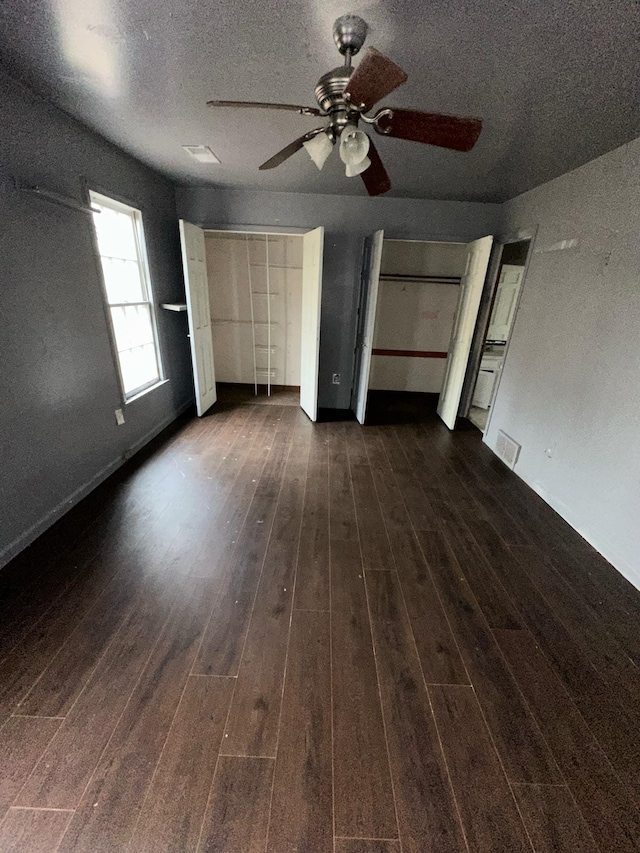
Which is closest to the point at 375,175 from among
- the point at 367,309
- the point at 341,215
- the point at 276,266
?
the point at 367,309

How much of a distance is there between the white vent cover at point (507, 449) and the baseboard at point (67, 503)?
3.50 meters

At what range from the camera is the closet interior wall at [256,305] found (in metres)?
4.65

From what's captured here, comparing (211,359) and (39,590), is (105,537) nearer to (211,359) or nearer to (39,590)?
(39,590)

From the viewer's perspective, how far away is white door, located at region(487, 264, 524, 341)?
15.0 ft

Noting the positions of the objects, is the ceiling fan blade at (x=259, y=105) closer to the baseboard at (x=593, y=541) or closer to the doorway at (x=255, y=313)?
the doorway at (x=255, y=313)

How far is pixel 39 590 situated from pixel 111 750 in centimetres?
98

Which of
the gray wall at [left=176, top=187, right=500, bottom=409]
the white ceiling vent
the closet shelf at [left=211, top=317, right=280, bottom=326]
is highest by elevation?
the white ceiling vent

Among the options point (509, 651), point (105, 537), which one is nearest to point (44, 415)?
point (105, 537)

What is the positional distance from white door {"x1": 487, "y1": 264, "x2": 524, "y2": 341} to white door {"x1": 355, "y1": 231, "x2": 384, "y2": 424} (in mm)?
1774

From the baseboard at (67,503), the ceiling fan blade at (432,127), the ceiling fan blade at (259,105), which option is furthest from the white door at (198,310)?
the ceiling fan blade at (432,127)

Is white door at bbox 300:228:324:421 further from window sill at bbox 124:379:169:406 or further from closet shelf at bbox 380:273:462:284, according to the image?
window sill at bbox 124:379:169:406

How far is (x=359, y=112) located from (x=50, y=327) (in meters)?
2.11

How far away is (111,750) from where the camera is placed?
1.22 m

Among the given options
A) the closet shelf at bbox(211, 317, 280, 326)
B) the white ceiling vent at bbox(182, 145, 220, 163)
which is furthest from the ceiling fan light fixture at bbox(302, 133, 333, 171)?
the closet shelf at bbox(211, 317, 280, 326)
